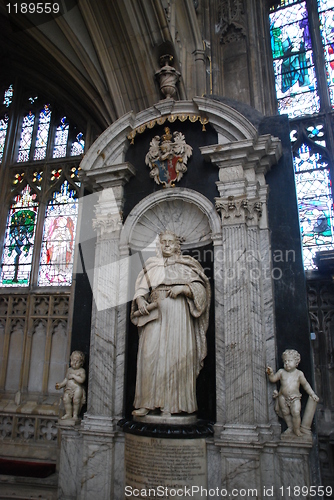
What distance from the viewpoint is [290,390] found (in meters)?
4.01

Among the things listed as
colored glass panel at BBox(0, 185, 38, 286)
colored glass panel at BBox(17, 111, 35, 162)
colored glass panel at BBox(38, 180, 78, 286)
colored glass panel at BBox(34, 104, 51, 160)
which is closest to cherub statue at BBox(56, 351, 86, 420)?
colored glass panel at BBox(38, 180, 78, 286)

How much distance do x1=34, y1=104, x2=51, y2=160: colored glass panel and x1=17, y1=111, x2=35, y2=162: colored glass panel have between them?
0.68 feet

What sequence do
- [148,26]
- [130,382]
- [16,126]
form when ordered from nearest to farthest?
1. [130,382]
2. [148,26]
3. [16,126]

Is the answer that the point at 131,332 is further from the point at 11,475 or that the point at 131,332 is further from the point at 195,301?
the point at 11,475

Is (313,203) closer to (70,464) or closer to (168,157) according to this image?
(168,157)

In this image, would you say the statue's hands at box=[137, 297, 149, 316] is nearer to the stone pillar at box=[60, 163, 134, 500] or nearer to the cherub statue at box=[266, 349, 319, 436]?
the stone pillar at box=[60, 163, 134, 500]

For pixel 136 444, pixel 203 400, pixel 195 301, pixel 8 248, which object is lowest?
pixel 136 444

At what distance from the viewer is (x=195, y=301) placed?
4594 mm

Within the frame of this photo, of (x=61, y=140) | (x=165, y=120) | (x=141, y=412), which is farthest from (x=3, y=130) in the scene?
(x=141, y=412)

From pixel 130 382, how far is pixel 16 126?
7136 mm

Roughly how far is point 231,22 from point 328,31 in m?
2.09

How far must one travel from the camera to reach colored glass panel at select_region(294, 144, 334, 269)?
7.04 m

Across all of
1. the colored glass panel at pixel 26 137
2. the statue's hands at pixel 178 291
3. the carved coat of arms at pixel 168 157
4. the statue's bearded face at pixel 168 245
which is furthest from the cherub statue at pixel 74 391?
the colored glass panel at pixel 26 137

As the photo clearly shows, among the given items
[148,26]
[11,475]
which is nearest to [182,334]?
[11,475]
